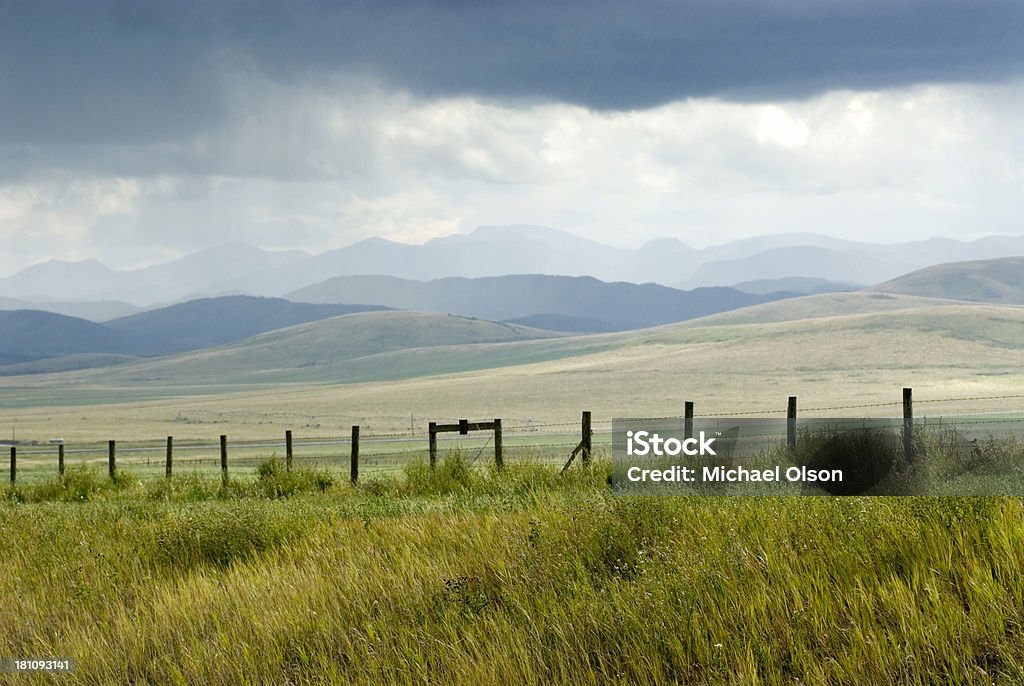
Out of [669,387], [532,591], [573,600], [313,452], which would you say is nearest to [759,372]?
[669,387]

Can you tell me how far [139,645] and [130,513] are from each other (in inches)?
360

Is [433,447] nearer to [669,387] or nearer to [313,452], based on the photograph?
[313,452]

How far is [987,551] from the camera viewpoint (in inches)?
255

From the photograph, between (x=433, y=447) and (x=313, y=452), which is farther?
(x=313, y=452)

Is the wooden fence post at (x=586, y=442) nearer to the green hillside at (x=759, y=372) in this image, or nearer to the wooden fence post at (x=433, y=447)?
the wooden fence post at (x=433, y=447)

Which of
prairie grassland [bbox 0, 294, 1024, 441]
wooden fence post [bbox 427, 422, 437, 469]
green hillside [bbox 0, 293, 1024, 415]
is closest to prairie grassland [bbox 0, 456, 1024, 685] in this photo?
wooden fence post [bbox 427, 422, 437, 469]

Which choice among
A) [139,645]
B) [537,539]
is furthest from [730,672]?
[139,645]

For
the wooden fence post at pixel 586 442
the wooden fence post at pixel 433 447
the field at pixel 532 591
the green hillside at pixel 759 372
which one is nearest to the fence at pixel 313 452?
the wooden fence post at pixel 433 447

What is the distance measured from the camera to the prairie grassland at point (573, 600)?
5.99 metres

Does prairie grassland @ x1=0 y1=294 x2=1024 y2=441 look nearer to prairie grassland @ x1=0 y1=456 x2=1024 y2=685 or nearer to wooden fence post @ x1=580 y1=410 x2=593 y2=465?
wooden fence post @ x1=580 y1=410 x2=593 y2=465

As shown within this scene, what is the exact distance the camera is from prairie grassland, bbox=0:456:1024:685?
19.6ft

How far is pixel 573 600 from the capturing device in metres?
7.37

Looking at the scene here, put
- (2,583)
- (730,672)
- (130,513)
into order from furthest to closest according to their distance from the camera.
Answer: (130,513), (2,583), (730,672)

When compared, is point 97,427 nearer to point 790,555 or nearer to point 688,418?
point 688,418
